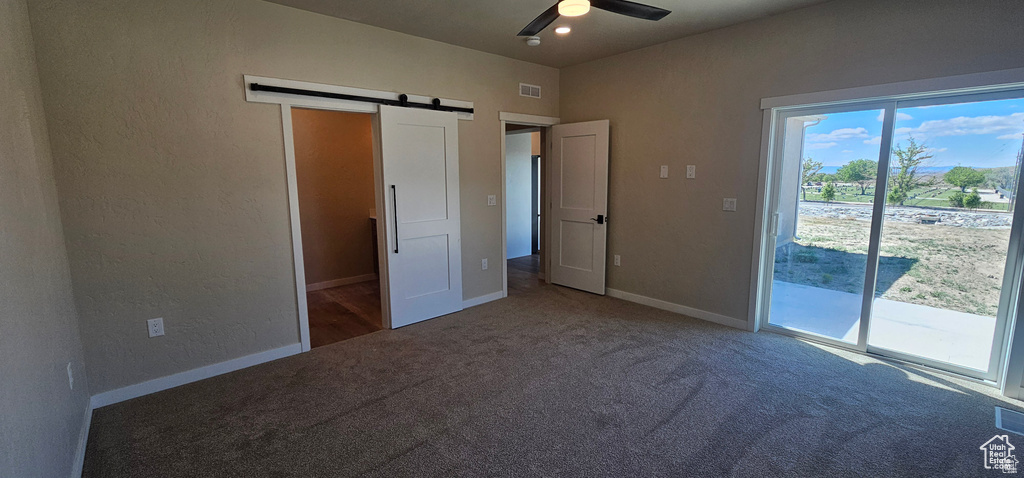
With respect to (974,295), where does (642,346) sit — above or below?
below

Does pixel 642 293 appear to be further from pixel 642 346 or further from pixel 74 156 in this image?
pixel 74 156

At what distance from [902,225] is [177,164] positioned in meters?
4.97

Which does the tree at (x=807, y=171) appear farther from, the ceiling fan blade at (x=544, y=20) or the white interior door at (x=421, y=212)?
the white interior door at (x=421, y=212)

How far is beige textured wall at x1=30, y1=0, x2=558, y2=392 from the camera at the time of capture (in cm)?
243

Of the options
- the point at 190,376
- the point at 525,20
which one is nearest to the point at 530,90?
the point at 525,20

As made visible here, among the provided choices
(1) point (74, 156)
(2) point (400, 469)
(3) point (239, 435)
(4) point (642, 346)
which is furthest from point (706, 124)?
(1) point (74, 156)

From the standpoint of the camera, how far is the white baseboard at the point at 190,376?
263 centimetres

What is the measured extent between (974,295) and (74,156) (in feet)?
18.7

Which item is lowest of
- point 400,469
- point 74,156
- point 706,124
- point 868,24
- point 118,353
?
point 400,469

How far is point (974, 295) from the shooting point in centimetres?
286

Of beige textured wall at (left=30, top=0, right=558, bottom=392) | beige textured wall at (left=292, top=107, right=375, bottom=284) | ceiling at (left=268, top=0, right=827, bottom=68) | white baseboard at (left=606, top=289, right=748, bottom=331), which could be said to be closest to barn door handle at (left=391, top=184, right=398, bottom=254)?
beige textured wall at (left=30, top=0, right=558, bottom=392)

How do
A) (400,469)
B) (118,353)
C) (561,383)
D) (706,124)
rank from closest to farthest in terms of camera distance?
(400,469), (118,353), (561,383), (706,124)

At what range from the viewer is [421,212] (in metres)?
3.91

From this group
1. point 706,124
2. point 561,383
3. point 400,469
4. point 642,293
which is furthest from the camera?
point 642,293
